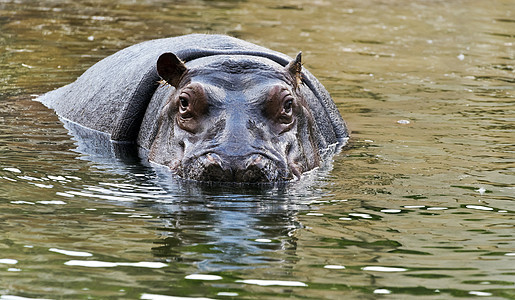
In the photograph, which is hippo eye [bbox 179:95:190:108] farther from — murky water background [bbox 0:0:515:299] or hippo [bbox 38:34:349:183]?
murky water background [bbox 0:0:515:299]

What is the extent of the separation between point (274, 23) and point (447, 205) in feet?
46.4

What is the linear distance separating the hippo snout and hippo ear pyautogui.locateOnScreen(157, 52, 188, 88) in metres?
1.34

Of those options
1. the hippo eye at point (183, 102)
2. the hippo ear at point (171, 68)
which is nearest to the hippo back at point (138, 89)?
the hippo ear at point (171, 68)

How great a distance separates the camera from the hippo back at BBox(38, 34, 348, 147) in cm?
970

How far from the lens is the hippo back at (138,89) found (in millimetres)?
9695

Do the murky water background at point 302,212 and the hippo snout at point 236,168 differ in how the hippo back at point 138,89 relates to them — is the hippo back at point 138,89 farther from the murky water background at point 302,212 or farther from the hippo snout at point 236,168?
the hippo snout at point 236,168

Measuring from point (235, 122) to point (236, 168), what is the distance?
1.66 ft

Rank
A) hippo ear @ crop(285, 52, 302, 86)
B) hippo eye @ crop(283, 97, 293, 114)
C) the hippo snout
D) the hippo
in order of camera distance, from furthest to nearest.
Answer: hippo ear @ crop(285, 52, 302, 86), hippo eye @ crop(283, 97, 293, 114), the hippo, the hippo snout

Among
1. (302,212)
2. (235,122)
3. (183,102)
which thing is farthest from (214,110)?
(302,212)

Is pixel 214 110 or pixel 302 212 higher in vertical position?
pixel 214 110

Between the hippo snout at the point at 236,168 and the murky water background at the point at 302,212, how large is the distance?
12 cm

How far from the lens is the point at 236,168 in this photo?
726cm

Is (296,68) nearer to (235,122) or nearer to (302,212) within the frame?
(235,122)

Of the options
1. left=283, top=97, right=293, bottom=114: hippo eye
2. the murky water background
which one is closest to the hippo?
left=283, top=97, right=293, bottom=114: hippo eye
